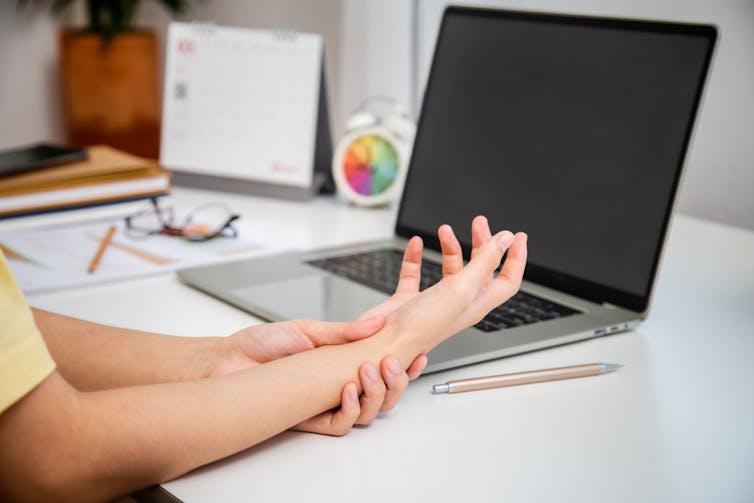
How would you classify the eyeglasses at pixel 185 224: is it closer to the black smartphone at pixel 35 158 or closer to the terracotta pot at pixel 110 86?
the black smartphone at pixel 35 158

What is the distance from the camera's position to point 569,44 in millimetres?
1039

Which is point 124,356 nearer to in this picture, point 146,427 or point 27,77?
point 146,427

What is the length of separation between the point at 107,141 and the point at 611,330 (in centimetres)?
290

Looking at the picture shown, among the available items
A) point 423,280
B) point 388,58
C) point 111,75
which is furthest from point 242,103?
point 111,75

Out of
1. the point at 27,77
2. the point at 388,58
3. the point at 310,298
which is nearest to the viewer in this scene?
the point at 310,298

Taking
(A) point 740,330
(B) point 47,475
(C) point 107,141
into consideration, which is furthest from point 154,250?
(C) point 107,141

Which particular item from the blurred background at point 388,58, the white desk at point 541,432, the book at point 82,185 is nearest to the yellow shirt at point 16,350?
the white desk at point 541,432

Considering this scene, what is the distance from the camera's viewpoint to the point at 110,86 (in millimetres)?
3414

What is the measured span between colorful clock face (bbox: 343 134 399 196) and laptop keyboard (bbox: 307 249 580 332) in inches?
12.3

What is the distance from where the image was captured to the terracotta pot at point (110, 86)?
338 cm

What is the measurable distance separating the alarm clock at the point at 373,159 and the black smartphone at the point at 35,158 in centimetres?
41

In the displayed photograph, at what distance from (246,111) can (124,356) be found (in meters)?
0.81

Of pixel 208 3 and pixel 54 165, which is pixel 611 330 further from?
pixel 208 3

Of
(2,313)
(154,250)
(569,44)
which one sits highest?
(569,44)
